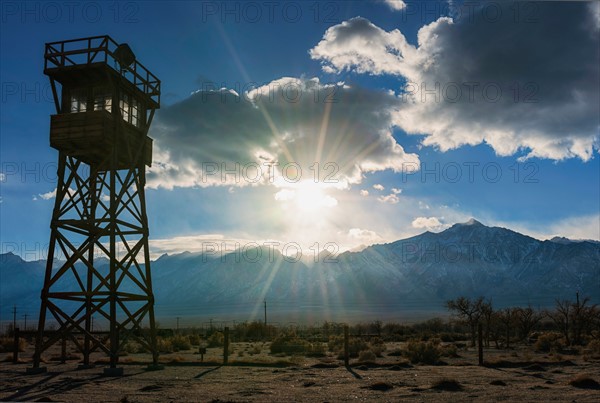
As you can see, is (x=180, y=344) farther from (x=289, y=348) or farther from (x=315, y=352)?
(x=315, y=352)

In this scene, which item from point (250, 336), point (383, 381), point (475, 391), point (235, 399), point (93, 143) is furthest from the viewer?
point (250, 336)

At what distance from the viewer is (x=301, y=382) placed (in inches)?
765

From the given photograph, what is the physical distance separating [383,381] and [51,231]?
13.6 metres

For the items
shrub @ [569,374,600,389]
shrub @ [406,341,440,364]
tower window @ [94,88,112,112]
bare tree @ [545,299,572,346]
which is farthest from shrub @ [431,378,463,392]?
bare tree @ [545,299,572,346]

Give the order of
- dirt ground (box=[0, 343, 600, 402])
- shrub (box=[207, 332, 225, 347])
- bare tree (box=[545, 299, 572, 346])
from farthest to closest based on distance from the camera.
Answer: shrub (box=[207, 332, 225, 347]) → bare tree (box=[545, 299, 572, 346]) → dirt ground (box=[0, 343, 600, 402])

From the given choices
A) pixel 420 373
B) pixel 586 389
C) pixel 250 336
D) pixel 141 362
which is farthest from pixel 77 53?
pixel 250 336

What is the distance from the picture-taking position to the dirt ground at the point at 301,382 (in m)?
16.0

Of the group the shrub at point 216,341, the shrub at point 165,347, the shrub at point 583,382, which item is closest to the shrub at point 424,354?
the shrub at point 583,382

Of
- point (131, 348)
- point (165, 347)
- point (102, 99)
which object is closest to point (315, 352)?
point (165, 347)

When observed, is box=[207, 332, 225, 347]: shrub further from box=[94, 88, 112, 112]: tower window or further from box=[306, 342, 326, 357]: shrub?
box=[94, 88, 112, 112]: tower window

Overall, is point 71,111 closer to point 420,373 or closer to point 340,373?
point 340,373

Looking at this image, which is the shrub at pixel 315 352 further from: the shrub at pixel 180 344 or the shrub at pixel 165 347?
the shrub at pixel 165 347

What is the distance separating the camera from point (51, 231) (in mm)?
22391

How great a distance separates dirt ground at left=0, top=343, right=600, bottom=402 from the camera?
52.6 ft
